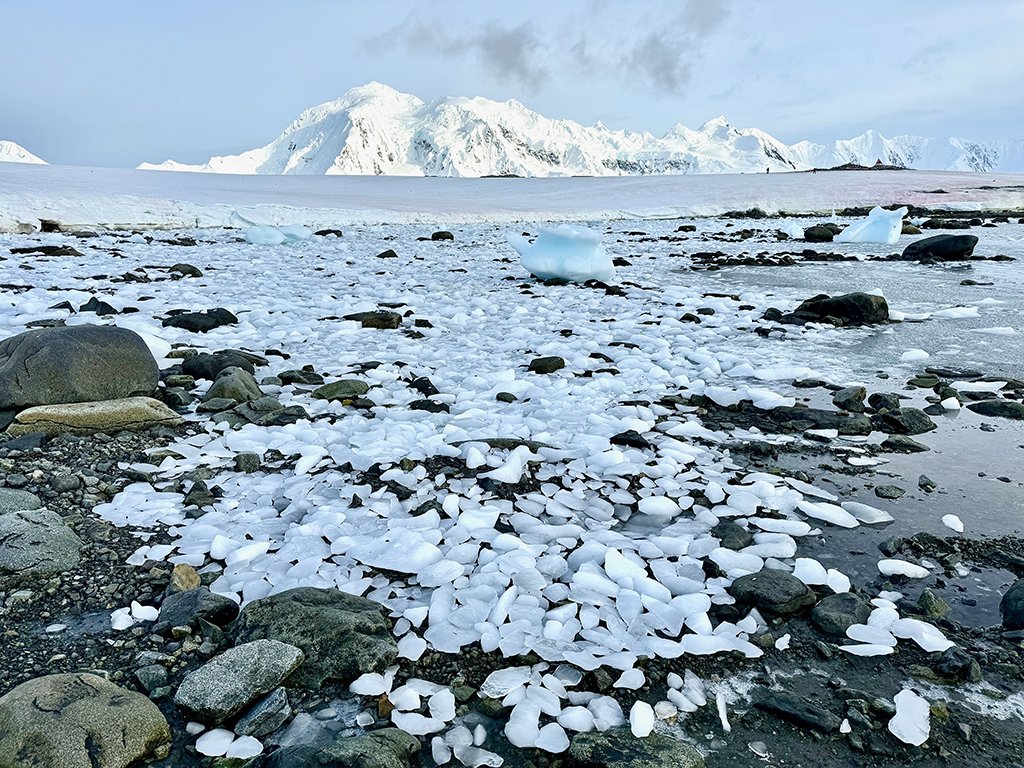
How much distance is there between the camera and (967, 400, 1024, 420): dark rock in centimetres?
496

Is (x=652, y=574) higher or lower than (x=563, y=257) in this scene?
lower

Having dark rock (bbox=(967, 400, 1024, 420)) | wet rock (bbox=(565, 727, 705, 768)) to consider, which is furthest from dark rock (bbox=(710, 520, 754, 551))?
dark rock (bbox=(967, 400, 1024, 420))

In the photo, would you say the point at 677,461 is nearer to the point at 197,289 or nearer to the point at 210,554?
the point at 210,554

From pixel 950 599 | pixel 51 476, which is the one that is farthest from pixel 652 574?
pixel 51 476

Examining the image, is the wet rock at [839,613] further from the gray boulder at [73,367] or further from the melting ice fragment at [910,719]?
the gray boulder at [73,367]

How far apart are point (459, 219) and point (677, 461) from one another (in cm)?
2704

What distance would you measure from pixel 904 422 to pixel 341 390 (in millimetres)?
4224

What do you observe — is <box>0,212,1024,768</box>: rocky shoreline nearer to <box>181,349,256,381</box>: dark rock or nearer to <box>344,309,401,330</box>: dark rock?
<box>181,349,256,381</box>: dark rock

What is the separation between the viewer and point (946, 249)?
48.6 ft

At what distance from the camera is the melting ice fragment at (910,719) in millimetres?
2137

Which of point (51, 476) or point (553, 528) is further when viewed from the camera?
point (51, 476)

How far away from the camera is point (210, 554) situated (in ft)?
10.4

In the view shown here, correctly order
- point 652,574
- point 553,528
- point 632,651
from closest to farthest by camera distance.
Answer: point 632,651
point 652,574
point 553,528

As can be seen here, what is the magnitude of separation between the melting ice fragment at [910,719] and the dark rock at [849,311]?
6.62 m
